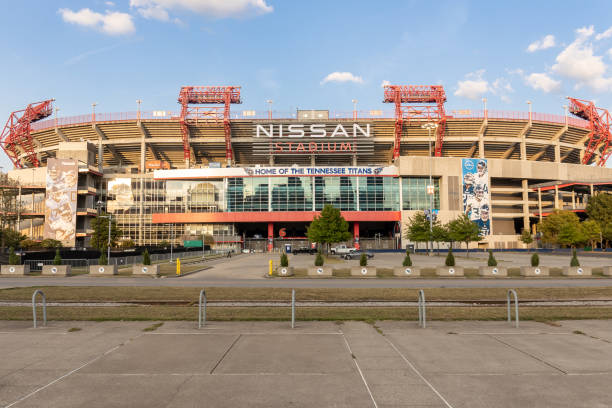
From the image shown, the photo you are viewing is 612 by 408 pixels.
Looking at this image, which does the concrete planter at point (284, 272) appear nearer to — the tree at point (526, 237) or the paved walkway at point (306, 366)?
the paved walkway at point (306, 366)

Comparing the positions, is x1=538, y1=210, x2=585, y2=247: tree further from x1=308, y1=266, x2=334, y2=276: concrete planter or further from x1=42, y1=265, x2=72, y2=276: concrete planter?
x1=42, y1=265, x2=72, y2=276: concrete planter

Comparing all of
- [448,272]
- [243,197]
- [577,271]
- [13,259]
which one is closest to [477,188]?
[243,197]

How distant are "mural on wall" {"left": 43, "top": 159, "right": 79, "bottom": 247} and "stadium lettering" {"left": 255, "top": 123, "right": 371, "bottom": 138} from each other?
42970 millimetres

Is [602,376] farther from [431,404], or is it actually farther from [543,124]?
[543,124]

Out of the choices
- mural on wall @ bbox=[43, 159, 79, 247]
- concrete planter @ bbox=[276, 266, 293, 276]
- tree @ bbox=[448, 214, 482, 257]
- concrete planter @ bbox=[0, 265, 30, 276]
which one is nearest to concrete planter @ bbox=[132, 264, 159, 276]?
concrete planter @ bbox=[0, 265, 30, 276]

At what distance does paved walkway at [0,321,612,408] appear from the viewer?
683 centimetres

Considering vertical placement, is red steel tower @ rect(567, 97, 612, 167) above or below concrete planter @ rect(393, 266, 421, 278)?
above

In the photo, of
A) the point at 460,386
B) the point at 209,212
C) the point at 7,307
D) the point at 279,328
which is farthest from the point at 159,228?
the point at 460,386

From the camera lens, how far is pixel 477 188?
299 ft

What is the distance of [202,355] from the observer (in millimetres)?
9516

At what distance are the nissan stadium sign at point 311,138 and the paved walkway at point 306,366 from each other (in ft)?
270

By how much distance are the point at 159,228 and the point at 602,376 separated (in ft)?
322

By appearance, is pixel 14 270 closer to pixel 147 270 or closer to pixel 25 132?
pixel 147 270

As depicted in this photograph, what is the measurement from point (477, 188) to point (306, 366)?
92.0m
